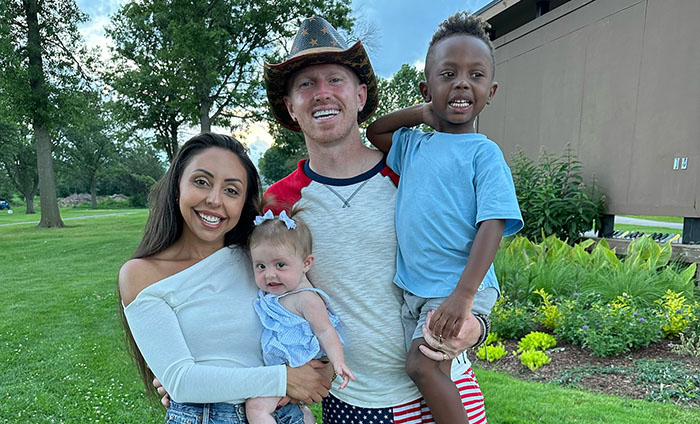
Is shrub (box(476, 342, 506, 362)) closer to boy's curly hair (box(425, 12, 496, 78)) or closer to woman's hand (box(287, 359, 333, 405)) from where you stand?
woman's hand (box(287, 359, 333, 405))

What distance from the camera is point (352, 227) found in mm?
1855

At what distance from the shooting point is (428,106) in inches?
80.4

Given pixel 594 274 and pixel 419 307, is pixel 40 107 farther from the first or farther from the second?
pixel 419 307

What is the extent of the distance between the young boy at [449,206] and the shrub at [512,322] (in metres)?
3.09

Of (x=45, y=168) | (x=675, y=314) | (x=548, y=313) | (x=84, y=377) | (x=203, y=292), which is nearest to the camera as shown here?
(x=203, y=292)

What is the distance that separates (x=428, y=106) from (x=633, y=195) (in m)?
6.29

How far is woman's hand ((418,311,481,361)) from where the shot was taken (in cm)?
161

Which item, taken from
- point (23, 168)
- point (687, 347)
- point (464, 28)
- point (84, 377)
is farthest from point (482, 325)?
point (23, 168)

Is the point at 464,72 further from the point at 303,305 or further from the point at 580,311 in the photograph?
the point at 580,311

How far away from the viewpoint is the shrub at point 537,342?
4.34m

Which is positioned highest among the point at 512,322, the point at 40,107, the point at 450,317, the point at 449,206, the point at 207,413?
the point at 40,107

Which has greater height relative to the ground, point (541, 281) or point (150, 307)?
point (150, 307)

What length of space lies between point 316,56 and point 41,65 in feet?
69.1

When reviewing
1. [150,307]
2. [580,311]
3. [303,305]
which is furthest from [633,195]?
[150,307]
